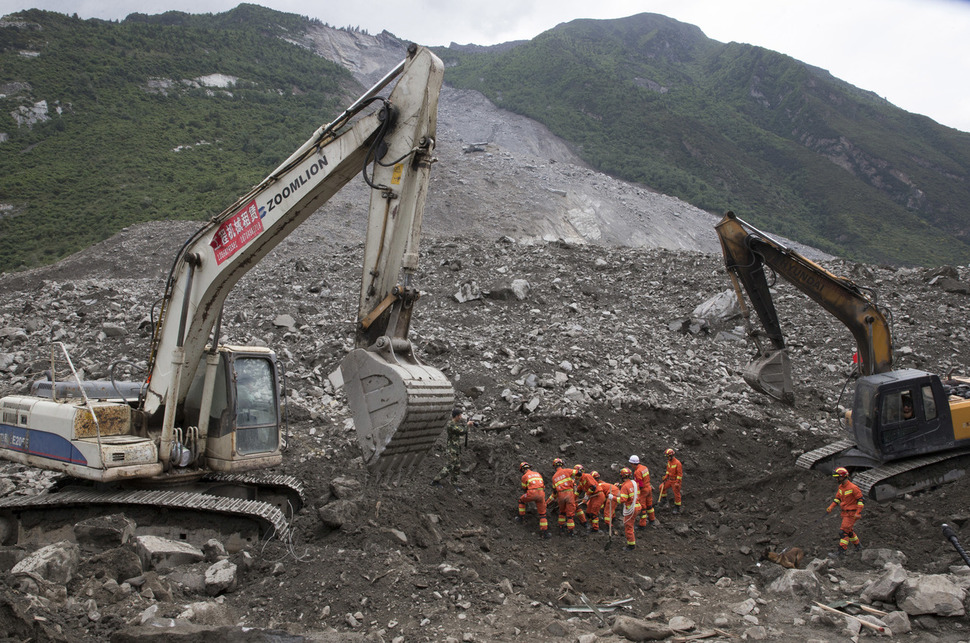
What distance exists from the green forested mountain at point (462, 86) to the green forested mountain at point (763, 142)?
186mm

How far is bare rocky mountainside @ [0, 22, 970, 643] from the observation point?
4797 millimetres

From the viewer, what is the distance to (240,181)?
30.5m

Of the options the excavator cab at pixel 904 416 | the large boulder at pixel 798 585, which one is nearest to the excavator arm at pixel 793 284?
the excavator cab at pixel 904 416

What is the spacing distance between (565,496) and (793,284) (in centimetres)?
392

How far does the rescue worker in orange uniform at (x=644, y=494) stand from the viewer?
7.84m

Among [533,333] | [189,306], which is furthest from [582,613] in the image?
[533,333]

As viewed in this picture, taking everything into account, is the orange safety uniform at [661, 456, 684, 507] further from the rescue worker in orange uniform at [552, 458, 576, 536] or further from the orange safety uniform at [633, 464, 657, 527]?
the rescue worker in orange uniform at [552, 458, 576, 536]

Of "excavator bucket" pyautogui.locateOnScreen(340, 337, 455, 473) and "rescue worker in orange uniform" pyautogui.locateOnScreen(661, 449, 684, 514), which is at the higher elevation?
"excavator bucket" pyautogui.locateOnScreen(340, 337, 455, 473)

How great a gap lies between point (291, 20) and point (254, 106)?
28.7 m

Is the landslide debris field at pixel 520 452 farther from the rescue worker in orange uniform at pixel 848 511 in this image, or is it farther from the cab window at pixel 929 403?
the cab window at pixel 929 403

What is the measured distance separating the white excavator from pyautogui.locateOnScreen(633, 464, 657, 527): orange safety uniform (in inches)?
141

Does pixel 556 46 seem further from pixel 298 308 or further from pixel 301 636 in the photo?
pixel 301 636

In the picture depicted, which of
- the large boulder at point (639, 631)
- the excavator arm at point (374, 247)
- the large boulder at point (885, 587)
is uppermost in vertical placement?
the excavator arm at point (374, 247)

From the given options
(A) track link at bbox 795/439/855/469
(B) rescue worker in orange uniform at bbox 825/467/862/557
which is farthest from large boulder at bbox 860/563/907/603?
(A) track link at bbox 795/439/855/469
